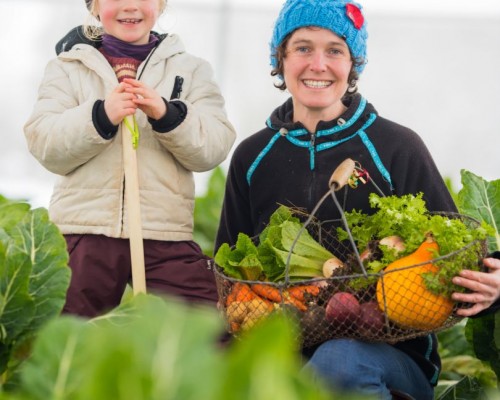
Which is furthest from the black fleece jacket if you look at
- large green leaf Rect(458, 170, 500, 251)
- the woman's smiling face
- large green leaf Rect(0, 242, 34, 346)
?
large green leaf Rect(0, 242, 34, 346)

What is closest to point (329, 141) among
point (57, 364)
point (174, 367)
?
point (57, 364)

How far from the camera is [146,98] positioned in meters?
3.03

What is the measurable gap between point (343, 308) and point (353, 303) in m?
0.03

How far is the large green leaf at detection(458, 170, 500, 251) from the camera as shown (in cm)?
349

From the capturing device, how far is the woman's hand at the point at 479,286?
269 centimetres

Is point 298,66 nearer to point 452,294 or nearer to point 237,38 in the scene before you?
point 452,294

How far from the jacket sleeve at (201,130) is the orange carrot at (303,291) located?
68 centimetres

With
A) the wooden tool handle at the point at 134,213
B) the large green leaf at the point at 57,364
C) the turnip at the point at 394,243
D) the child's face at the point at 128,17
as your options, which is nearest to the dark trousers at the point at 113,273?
the wooden tool handle at the point at 134,213

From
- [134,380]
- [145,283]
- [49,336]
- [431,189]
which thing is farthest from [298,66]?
[134,380]

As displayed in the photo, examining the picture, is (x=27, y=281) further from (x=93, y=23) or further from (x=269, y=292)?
(x=93, y=23)

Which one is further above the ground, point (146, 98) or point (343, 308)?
point (146, 98)

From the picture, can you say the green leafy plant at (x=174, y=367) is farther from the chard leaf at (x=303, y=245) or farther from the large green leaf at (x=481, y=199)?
the large green leaf at (x=481, y=199)

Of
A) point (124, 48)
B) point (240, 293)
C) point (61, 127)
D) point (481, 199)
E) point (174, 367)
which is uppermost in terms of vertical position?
point (124, 48)

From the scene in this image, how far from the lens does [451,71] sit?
999 cm
